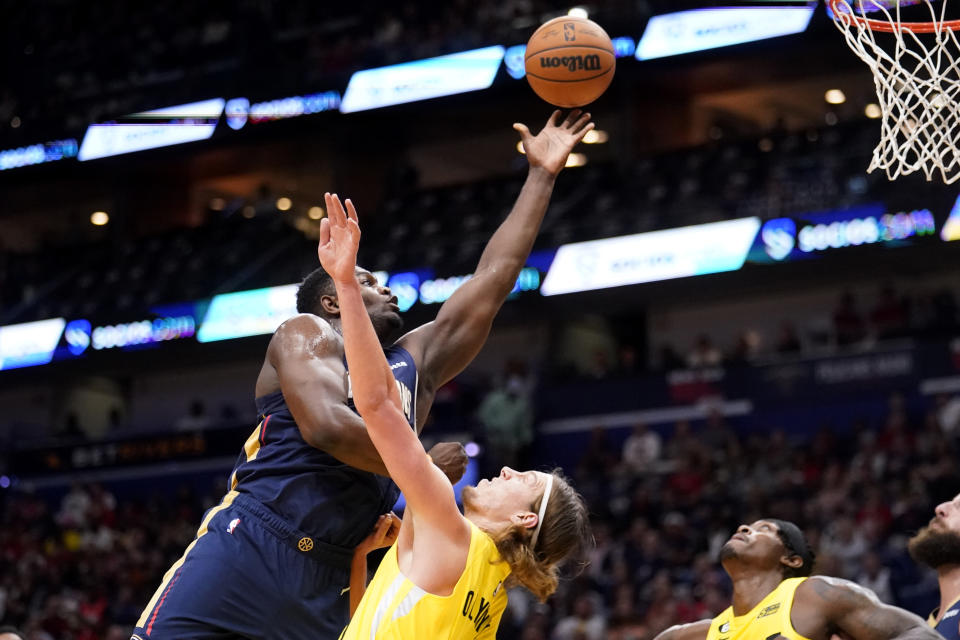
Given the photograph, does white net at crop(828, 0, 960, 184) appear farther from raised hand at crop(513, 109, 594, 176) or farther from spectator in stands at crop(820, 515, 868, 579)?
spectator in stands at crop(820, 515, 868, 579)

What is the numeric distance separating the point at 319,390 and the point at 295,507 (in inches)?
13.5

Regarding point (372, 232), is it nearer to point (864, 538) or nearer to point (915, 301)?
point (915, 301)

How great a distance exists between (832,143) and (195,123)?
10.1m

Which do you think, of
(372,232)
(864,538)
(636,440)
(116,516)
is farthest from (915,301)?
(116,516)

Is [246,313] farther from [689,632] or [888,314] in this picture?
[689,632]

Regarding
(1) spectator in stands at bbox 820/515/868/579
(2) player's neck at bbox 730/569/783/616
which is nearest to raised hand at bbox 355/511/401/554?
(2) player's neck at bbox 730/569/783/616

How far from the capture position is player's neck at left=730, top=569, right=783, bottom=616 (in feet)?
16.1

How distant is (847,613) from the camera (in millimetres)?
4336

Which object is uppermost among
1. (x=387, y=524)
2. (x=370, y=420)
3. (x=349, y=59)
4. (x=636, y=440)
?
(x=370, y=420)

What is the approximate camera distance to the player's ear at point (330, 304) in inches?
148

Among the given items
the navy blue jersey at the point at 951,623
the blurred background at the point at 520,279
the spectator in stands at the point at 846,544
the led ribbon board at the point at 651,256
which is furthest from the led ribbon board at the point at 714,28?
the navy blue jersey at the point at 951,623

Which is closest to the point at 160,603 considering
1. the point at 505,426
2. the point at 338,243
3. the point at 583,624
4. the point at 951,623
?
the point at 338,243

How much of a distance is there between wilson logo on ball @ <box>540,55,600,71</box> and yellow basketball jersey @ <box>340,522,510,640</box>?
2.04m

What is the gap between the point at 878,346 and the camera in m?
14.0
